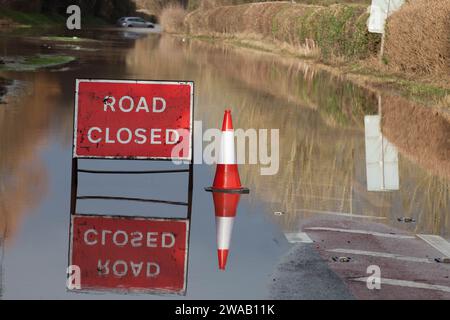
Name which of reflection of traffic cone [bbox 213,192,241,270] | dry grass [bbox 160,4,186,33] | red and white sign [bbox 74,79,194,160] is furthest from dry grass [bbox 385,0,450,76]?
dry grass [bbox 160,4,186,33]

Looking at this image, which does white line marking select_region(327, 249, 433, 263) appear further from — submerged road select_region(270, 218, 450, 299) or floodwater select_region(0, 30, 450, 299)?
floodwater select_region(0, 30, 450, 299)

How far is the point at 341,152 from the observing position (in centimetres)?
1616

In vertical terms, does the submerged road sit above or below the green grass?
below

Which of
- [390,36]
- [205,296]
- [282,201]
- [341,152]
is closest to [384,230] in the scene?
[282,201]

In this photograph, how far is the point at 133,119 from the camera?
12180mm

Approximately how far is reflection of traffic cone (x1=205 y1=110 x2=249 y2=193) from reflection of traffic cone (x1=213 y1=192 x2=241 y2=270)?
79mm

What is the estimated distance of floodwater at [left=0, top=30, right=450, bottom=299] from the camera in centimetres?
848

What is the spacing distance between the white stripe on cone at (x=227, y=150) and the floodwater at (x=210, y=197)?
1.49ft

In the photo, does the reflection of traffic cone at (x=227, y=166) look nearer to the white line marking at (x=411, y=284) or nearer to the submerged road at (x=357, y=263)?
the submerged road at (x=357, y=263)

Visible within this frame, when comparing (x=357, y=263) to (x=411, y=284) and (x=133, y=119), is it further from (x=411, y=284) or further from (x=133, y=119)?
(x=133, y=119)

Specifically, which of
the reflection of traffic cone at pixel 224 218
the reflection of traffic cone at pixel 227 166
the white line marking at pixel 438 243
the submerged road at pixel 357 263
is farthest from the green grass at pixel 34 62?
the white line marking at pixel 438 243

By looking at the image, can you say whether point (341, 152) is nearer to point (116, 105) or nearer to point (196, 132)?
point (196, 132)

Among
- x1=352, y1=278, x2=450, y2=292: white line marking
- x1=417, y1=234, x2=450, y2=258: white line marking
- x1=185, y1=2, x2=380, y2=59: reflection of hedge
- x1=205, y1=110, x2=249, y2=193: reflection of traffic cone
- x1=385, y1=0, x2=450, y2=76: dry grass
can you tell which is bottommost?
x1=352, y1=278, x2=450, y2=292: white line marking
